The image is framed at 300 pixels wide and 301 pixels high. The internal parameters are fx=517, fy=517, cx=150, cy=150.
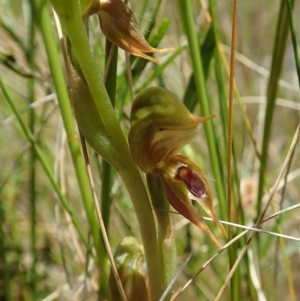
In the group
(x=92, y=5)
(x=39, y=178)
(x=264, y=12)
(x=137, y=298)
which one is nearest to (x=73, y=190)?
(x=39, y=178)

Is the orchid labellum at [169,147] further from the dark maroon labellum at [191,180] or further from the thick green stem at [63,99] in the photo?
the thick green stem at [63,99]

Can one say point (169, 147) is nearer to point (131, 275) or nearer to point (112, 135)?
point (112, 135)

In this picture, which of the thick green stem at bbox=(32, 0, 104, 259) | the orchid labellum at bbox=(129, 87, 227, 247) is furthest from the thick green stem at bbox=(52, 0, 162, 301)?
the thick green stem at bbox=(32, 0, 104, 259)

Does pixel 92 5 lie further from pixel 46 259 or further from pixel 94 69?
pixel 46 259

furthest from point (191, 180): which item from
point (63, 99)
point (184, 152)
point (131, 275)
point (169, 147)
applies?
point (184, 152)

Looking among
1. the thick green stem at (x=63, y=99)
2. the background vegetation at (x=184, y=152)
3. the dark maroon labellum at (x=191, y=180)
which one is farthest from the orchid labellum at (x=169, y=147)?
the thick green stem at (x=63, y=99)

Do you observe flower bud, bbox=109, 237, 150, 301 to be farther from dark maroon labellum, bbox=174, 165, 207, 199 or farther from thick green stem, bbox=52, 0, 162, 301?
dark maroon labellum, bbox=174, 165, 207, 199
